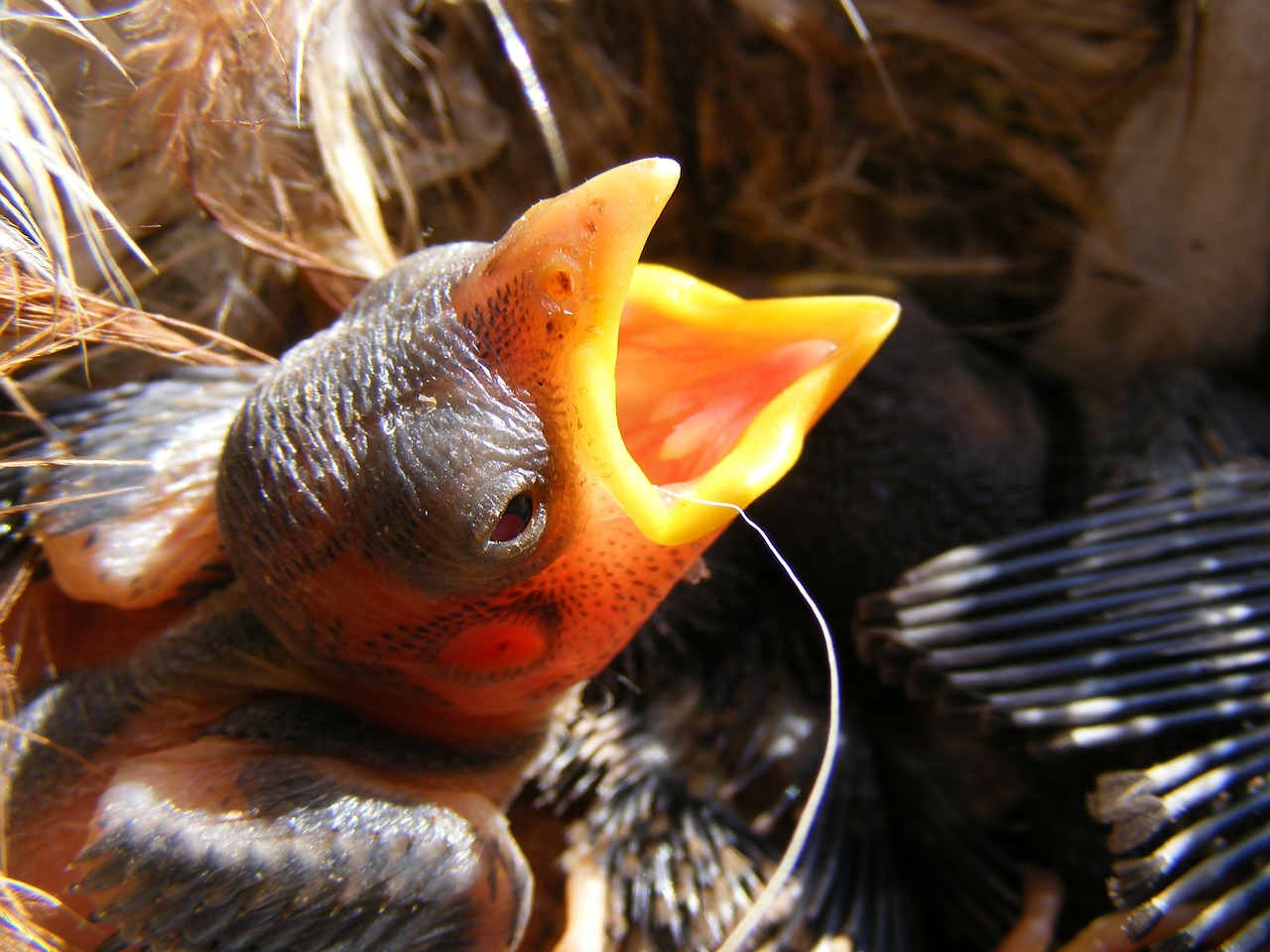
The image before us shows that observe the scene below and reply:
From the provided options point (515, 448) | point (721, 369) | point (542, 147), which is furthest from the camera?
point (542, 147)

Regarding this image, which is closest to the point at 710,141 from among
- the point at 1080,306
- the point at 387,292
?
the point at 1080,306

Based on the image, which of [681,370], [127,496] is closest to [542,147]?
[681,370]

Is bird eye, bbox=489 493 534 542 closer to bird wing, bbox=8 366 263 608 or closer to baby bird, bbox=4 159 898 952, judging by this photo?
baby bird, bbox=4 159 898 952

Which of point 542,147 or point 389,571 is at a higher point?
point 542,147

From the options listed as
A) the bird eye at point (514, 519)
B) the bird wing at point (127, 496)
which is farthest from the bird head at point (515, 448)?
the bird wing at point (127, 496)

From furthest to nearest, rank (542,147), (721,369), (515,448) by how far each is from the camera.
→ (542,147)
(721,369)
(515,448)

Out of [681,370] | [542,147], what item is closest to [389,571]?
[681,370]

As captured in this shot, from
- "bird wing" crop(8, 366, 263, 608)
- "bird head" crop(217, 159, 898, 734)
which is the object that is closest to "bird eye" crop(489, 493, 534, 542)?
"bird head" crop(217, 159, 898, 734)

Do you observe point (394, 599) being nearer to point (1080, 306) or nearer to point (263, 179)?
point (263, 179)

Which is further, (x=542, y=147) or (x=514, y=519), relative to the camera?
(x=542, y=147)

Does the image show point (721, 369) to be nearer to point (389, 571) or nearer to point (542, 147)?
point (389, 571)
